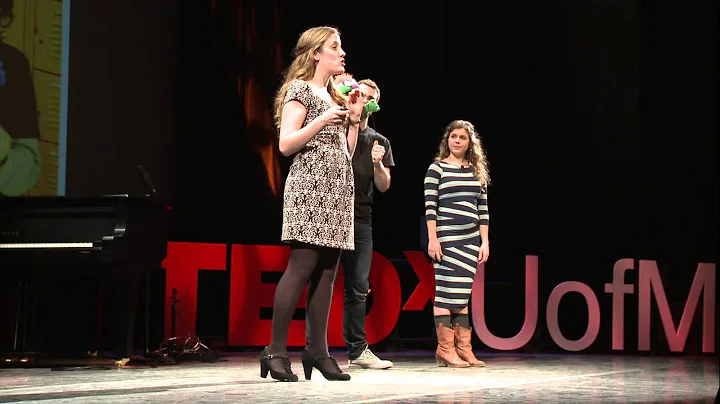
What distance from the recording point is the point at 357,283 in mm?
4852

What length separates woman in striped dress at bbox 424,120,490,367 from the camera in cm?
509

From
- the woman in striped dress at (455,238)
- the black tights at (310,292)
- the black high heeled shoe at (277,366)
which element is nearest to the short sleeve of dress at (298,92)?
the black tights at (310,292)

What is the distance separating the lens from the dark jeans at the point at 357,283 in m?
4.84

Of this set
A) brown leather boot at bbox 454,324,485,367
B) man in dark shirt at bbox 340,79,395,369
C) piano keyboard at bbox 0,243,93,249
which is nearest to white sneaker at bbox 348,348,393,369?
man in dark shirt at bbox 340,79,395,369

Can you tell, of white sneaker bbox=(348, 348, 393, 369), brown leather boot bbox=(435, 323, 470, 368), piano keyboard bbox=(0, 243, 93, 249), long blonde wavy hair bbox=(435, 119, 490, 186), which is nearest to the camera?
white sneaker bbox=(348, 348, 393, 369)

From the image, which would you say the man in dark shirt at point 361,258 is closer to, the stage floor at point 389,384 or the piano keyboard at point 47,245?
the stage floor at point 389,384

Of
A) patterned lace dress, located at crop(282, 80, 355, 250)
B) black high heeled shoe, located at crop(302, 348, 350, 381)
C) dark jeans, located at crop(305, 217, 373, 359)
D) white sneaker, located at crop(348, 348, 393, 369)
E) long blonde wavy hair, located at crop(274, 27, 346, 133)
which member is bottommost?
white sneaker, located at crop(348, 348, 393, 369)

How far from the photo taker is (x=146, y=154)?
7258mm

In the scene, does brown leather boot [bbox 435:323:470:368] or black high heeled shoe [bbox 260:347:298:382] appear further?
brown leather boot [bbox 435:323:470:368]

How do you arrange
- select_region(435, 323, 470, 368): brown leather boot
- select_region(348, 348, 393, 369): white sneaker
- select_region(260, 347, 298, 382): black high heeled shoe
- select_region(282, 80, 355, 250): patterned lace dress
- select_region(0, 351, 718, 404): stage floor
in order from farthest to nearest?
select_region(435, 323, 470, 368): brown leather boot → select_region(348, 348, 393, 369): white sneaker → select_region(260, 347, 298, 382): black high heeled shoe → select_region(282, 80, 355, 250): patterned lace dress → select_region(0, 351, 718, 404): stage floor

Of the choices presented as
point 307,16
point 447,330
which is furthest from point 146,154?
point 447,330

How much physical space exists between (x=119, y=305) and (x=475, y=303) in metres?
2.57

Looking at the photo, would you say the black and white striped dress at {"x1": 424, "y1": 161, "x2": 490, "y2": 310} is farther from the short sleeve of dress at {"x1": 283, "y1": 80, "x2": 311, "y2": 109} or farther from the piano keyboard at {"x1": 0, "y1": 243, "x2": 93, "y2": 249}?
the piano keyboard at {"x1": 0, "y1": 243, "x2": 93, "y2": 249}

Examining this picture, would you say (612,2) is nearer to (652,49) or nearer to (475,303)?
(652,49)
